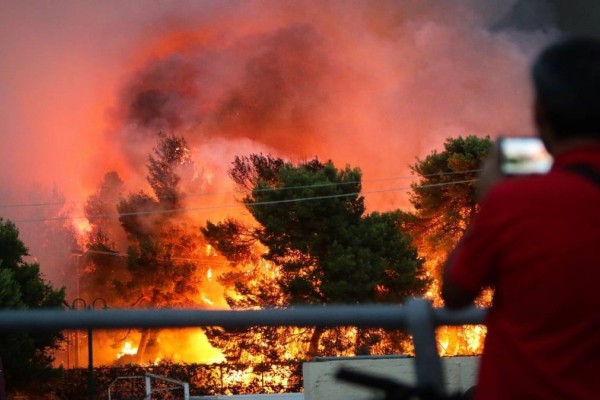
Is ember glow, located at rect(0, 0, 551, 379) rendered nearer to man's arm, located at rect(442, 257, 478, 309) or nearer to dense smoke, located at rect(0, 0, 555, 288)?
dense smoke, located at rect(0, 0, 555, 288)

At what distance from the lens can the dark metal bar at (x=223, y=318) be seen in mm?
1756

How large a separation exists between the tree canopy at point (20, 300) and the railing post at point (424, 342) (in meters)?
20.2

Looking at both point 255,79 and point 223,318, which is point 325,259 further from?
point 255,79

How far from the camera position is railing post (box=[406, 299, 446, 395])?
67.8 inches

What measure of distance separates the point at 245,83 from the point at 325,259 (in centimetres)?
3050

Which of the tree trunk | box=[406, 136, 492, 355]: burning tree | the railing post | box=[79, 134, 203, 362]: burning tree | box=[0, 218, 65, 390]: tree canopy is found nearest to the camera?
the railing post

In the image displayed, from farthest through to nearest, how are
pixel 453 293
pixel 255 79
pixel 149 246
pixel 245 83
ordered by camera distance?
pixel 255 79
pixel 245 83
pixel 149 246
pixel 453 293

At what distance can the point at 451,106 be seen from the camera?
54062 mm

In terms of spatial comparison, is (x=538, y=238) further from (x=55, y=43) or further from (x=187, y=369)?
(x=55, y=43)

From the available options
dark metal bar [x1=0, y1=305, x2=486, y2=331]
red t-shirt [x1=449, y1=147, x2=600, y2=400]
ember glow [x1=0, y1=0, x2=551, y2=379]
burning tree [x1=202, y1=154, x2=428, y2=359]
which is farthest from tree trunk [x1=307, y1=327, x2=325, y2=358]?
red t-shirt [x1=449, y1=147, x2=600, y2=400]

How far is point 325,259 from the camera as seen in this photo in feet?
96.9

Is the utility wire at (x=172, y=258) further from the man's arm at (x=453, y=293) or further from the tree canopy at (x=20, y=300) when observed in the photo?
the man's arm at (x=453, y=293)

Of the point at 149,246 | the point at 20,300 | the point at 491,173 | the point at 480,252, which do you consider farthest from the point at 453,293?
the point at 149,246

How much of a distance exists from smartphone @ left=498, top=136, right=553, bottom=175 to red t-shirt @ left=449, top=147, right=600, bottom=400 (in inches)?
4.0
